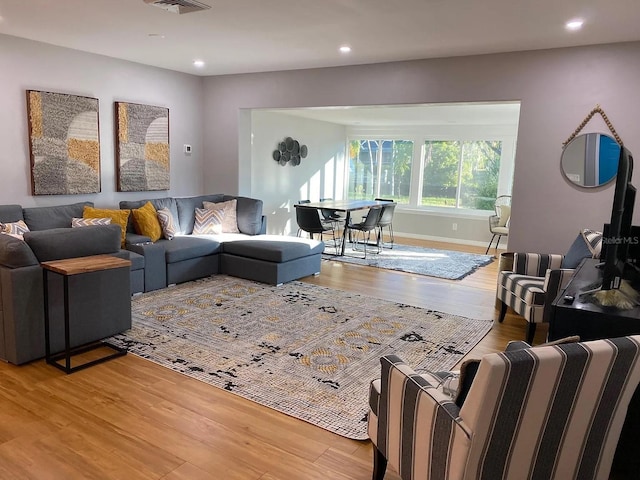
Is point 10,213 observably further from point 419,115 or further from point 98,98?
point 419,115

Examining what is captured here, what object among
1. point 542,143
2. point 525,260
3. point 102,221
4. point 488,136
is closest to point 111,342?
point 102,221

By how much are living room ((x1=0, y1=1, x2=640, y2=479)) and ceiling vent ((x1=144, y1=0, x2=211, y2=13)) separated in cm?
225

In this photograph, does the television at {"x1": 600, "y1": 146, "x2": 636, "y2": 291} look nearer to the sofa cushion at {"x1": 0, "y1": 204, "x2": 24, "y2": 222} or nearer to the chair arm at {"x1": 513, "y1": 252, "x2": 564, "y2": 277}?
the chair arm at {"x1": 513, "y1": 252, "x2": 564, "y2": 277}

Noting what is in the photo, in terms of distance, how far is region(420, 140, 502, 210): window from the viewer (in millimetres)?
9133

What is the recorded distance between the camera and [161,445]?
8.07 ft

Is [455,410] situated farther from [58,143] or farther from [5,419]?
[58,143]

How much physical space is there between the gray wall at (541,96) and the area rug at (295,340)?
1303 millimetres

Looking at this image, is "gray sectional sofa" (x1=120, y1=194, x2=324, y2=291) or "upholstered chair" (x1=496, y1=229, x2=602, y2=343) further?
"gray sectional sofa" (x1=120, y1=194, x2=324, y2=291)

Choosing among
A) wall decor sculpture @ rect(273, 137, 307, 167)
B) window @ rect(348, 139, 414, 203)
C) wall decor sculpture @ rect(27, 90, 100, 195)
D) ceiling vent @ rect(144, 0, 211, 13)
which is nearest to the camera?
ceiling vent @ rect(144, 0, 211, 13)

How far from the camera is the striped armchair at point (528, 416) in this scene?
4.90 ft

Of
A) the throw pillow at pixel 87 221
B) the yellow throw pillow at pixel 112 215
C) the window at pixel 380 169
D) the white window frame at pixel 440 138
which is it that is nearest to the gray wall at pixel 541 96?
the yellow throw pillow at pixel 112 215

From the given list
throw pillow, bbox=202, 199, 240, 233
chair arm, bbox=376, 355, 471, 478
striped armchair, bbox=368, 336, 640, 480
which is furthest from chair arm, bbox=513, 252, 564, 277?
throw pillow, bbox=202, 199, 240, 233

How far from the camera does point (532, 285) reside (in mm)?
4102

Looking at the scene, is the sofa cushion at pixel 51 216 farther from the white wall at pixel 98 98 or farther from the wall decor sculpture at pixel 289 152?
the wall decor sculpture at pixel 289 152
